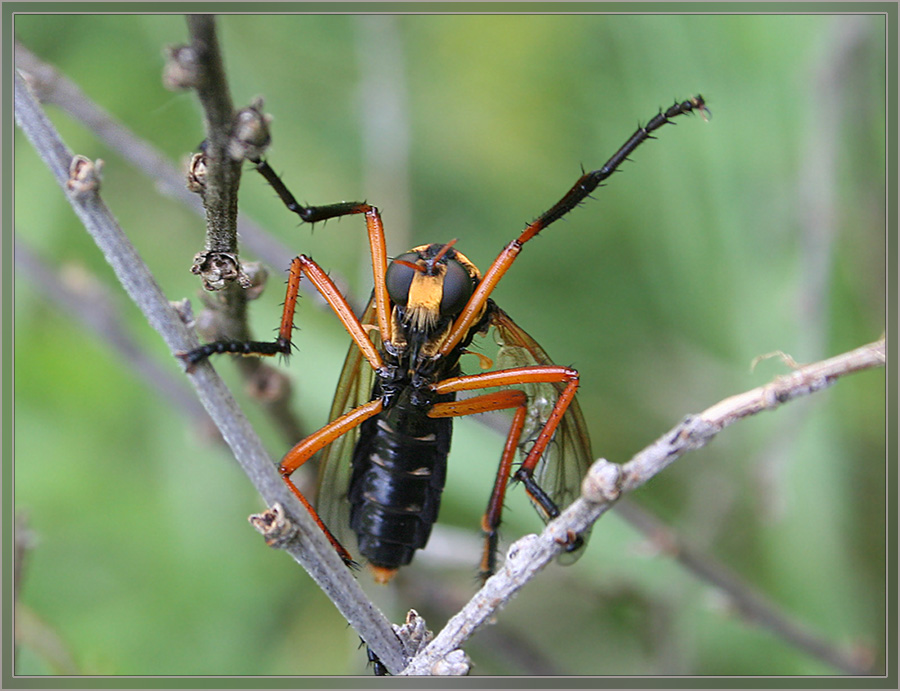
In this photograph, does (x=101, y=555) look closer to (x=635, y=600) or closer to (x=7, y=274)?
(x=7, y=274)

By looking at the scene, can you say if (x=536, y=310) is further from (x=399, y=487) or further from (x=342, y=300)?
(x=342, y=300)

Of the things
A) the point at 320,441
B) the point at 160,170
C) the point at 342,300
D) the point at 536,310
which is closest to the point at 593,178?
the point at 342,300

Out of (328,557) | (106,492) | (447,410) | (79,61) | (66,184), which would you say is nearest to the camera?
(66,184)

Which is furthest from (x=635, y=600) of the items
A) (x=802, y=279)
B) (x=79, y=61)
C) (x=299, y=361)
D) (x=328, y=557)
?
(x=79, y=61)

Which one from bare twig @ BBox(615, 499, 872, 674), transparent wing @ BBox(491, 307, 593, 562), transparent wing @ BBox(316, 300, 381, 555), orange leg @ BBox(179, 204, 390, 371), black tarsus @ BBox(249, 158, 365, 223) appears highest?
black tarsus @ BBox(249, 158, 365, 223)

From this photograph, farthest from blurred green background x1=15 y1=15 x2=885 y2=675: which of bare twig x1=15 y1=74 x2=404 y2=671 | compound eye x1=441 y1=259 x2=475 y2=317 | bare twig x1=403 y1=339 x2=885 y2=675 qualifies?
bare twig x1=403 y1=339 x2=885 y2=675

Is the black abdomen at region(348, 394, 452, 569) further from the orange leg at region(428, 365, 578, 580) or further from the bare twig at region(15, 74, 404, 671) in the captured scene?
the bare twig at region(15, 74, 404, 671)

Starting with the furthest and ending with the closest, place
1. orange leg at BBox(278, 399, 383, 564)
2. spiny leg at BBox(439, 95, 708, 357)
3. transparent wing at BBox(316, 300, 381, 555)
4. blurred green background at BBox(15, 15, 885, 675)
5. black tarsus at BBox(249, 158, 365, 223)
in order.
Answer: blurred green background at BBox(15, 15, 885, 675)
transparent wing at BBox(316, 300, 381, 555)
spiny leg at BBox(439, 95, 708, 357)
orange leg at BBox(278, 399, 383, 564)
black tarsus at BBox(249, 158, 365, 223)
